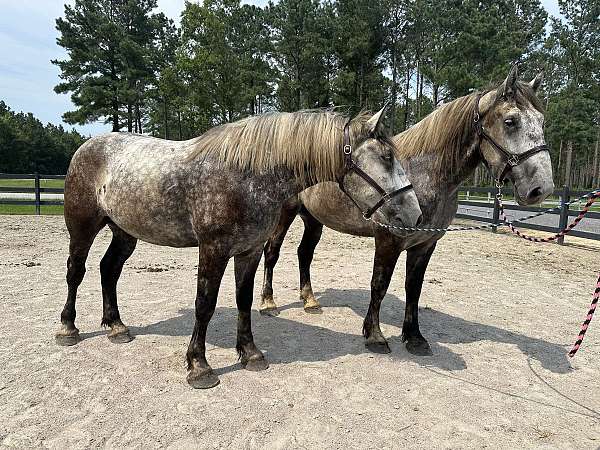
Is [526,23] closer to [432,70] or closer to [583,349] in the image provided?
[432,70]

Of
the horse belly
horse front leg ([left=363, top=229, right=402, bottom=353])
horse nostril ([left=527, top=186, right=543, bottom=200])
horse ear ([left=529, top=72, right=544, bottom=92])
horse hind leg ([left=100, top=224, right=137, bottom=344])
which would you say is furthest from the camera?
the horse belly

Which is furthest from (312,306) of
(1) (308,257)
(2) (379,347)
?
(2) (379,347)

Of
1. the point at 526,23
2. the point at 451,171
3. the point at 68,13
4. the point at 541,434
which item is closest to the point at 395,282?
the point at 451,171

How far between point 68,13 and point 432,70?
2745 centimetres

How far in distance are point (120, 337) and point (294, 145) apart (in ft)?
8.49

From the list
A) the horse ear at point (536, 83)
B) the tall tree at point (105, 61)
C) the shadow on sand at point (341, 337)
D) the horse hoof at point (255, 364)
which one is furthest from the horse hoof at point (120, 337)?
the tall tree at point (105, 61)

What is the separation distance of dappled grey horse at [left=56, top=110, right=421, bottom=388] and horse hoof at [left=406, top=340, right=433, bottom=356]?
1460mm

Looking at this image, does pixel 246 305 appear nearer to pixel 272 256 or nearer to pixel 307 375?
pixel 307 375

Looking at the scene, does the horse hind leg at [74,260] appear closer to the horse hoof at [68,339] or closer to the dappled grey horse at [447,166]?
the horse hoof at [68,339]

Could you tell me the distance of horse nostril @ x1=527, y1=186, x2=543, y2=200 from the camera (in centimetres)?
288

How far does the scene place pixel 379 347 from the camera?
3.74m

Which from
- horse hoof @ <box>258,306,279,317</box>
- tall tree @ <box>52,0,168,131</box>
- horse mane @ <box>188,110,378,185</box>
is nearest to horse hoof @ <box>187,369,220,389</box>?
horse mane @ <box>188,110,378,185</box>

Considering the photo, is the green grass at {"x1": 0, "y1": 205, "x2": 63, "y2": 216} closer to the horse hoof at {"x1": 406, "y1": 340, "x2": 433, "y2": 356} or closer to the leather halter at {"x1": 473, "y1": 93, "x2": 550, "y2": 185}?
the horse hoof at {"x1": 406, "y1": 340, "x2": 433, "y2": 356}

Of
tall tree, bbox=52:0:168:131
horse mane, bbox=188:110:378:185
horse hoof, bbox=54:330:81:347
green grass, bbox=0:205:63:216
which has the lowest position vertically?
horse hoof, bbox=54:330:81:347
